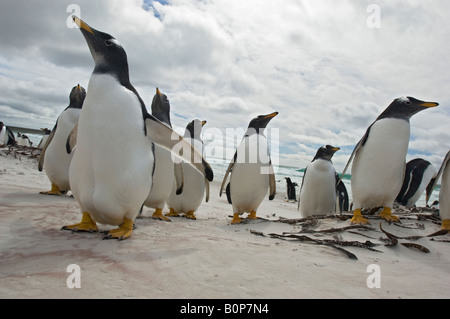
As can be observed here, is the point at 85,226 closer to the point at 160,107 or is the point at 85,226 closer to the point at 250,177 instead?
the point at 160,107

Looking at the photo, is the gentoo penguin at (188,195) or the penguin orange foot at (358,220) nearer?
the penguin orange foot at (358,220)

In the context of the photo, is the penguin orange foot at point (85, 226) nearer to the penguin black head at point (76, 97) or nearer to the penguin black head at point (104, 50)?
the penguin black head at point (104, 50)

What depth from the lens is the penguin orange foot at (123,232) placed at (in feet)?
9.07

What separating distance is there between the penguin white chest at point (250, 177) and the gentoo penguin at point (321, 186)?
1131 mm

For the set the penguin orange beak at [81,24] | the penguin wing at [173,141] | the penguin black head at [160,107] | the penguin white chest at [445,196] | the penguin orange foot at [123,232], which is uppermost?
the penguin orange beak at [81,24]

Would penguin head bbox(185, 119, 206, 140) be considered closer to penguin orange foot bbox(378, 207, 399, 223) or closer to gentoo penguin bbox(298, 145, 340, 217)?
gentoo penguin bbox(298, 145, 340, 217)

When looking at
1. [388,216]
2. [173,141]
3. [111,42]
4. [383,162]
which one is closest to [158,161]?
[173,141]

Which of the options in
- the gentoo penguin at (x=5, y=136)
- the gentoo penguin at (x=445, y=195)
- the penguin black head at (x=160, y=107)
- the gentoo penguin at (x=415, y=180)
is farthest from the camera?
the gentoo penguin at (x=5, y=136)

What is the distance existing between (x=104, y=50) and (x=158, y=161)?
221cm

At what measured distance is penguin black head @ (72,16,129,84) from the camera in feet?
10.2

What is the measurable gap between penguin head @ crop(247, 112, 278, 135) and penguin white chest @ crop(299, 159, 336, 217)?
1.34m

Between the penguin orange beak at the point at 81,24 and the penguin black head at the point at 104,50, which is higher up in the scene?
the penguin orange beak at the point at 81,24

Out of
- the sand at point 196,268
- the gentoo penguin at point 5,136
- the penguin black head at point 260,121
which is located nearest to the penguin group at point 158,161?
the penguin black head at point 260,121
